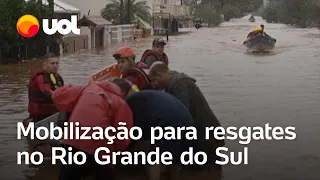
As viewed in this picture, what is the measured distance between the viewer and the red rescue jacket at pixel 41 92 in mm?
7992

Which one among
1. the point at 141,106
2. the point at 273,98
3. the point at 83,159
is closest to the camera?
the point at 83,159

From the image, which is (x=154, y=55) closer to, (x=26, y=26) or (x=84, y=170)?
(x=84, y=170)

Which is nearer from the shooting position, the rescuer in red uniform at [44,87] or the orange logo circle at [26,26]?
the rescuer in red uniform at [44,87]

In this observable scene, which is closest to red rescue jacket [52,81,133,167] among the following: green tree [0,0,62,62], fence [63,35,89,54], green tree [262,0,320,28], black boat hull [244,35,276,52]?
green tree [0,0,62,62]

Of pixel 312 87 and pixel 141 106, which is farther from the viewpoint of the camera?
pixel 312 87

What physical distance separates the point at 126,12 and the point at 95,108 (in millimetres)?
49953

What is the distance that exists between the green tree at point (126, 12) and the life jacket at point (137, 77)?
1791 inches

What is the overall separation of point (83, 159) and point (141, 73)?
8.13 ft

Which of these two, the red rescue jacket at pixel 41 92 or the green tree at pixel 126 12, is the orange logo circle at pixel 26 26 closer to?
the red rescue jacket at pixel 41 92

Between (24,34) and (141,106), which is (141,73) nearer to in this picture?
(141,106)

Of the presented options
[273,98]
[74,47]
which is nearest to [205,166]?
[273,98]

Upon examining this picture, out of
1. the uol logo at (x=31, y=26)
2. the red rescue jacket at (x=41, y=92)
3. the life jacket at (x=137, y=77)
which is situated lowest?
the red rescue jacket at (x=41, y=92)

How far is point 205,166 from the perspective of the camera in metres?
7.52

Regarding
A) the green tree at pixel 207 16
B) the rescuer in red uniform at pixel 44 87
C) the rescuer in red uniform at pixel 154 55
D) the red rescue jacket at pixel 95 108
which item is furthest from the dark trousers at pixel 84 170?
the green tree at pixel 207 16
